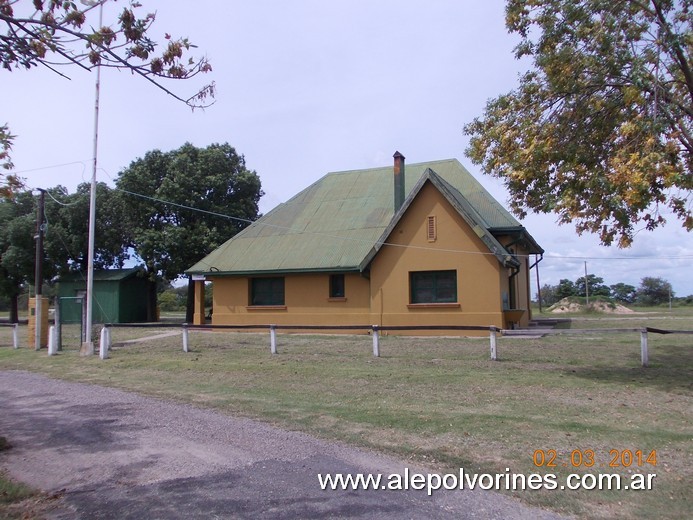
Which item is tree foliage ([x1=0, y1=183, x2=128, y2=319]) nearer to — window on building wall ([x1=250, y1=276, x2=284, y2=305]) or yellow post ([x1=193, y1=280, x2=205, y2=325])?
yellow post ([x1=193, y1=280, x2=205, y2=325])

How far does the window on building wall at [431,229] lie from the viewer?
20406 millimetres

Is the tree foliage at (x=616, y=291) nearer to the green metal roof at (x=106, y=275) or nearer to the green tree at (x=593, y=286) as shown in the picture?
the green tree at (x=593, y=286)

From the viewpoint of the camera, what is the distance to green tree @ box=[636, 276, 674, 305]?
216 feet

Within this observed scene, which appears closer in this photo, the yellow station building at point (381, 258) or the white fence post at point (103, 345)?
the white fence post at point (103, 345)

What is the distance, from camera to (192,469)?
5.82m

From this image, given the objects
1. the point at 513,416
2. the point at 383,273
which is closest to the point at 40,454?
the point at 513,416

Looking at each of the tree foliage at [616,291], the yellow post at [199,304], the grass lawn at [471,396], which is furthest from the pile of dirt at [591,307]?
the yellow post at [199,304]

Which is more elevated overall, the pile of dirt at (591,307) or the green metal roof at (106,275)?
the green metal roof at (106,275)

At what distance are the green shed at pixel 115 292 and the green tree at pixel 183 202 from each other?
210cm

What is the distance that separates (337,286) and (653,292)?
57952mm

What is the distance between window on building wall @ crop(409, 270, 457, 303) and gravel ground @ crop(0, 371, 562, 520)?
13.1 meters

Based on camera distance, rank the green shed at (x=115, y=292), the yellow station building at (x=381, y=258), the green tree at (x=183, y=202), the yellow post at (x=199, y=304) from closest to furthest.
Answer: the yellow station building at (x=381, y=258) → the yellow post at (x=199, y=304) → the green tree at (x=183, y=202) → the green shed at (x=115, y=292)
